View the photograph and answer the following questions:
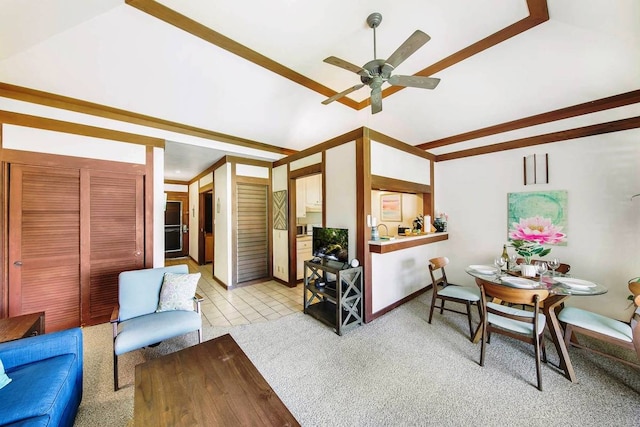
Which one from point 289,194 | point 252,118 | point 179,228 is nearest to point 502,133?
point 289,194

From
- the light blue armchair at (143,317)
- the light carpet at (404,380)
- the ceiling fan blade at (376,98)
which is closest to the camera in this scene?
the light carpet at (404,380)

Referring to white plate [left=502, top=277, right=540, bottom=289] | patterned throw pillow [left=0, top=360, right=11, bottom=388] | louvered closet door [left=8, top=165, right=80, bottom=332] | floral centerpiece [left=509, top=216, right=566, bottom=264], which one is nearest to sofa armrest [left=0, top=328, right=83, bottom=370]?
patterned throw pillow [left=0, top=360, right=11, bottom=388]

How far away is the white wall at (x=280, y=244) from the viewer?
4.48 m

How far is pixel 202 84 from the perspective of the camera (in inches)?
113

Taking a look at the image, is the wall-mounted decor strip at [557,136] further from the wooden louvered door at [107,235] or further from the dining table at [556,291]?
the wooden louvered door at [107,235]

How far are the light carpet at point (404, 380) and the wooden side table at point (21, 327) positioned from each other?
55 centimetres

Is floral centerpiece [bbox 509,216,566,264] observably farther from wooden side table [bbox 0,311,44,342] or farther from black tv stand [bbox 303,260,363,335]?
wooden side table [bbox 0,311,44,342]

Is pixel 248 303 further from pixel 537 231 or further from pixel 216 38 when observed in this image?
pixel 537 231

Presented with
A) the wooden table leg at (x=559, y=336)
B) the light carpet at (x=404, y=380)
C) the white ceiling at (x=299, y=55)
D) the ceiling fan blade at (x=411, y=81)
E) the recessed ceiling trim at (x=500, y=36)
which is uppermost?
the recessed ceiling trim at (x=500, y=36)

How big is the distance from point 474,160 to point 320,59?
3.19 meters

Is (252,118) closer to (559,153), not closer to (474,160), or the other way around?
(474,160)

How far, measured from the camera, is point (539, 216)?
11.1ft

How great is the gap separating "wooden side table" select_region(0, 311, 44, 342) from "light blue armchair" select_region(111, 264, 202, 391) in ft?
1.65

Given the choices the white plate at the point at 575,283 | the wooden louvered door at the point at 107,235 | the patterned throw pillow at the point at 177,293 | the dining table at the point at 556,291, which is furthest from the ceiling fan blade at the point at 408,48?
the wooden louvered door at the point at 107,235
